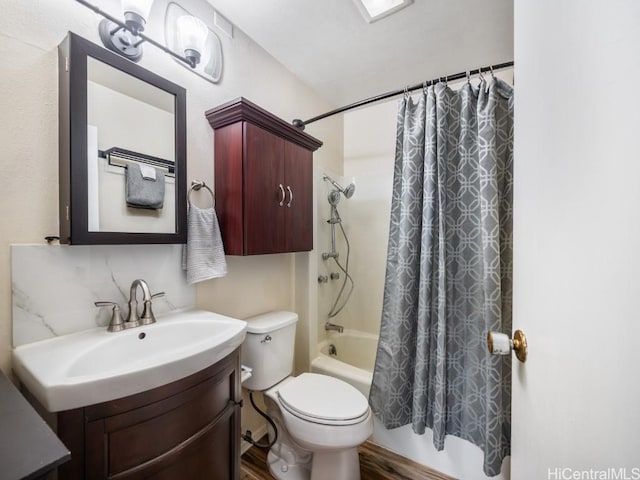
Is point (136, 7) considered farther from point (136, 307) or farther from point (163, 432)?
point (163, 432)

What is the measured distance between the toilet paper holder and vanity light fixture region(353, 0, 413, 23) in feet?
5.16

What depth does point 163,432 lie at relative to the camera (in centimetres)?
76

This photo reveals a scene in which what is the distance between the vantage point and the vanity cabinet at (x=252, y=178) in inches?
51.9

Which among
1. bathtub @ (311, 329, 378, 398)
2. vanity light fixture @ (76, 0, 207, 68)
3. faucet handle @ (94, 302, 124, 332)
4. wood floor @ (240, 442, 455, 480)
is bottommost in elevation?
wood floor @ (240, 442, 455, 480)

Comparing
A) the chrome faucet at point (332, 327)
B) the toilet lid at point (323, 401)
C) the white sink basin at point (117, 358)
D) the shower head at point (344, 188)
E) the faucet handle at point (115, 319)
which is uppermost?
the shower head at point (344, 188)

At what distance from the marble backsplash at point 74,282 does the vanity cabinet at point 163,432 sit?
1.41 feet

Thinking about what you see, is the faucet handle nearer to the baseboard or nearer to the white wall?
the baseboard

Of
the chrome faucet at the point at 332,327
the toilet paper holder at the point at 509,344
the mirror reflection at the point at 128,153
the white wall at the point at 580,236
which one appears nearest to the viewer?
the white wall at the point at 580,236

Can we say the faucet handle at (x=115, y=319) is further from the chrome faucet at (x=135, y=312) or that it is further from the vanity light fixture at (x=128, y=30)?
the vanity light fixture at (x=128, y=30)

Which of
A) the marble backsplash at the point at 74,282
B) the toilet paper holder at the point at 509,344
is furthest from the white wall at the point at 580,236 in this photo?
the marble backsplash at the point at 74,282

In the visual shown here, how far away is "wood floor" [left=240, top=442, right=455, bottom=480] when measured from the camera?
1.42 m

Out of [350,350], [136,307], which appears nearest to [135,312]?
[136,307]

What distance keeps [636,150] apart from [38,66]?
4.81 ft

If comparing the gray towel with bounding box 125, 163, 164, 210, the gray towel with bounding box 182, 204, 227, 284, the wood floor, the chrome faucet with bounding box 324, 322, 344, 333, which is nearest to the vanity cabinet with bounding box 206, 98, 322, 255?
the gray towel with bounding box 182, 204, 227, 284
